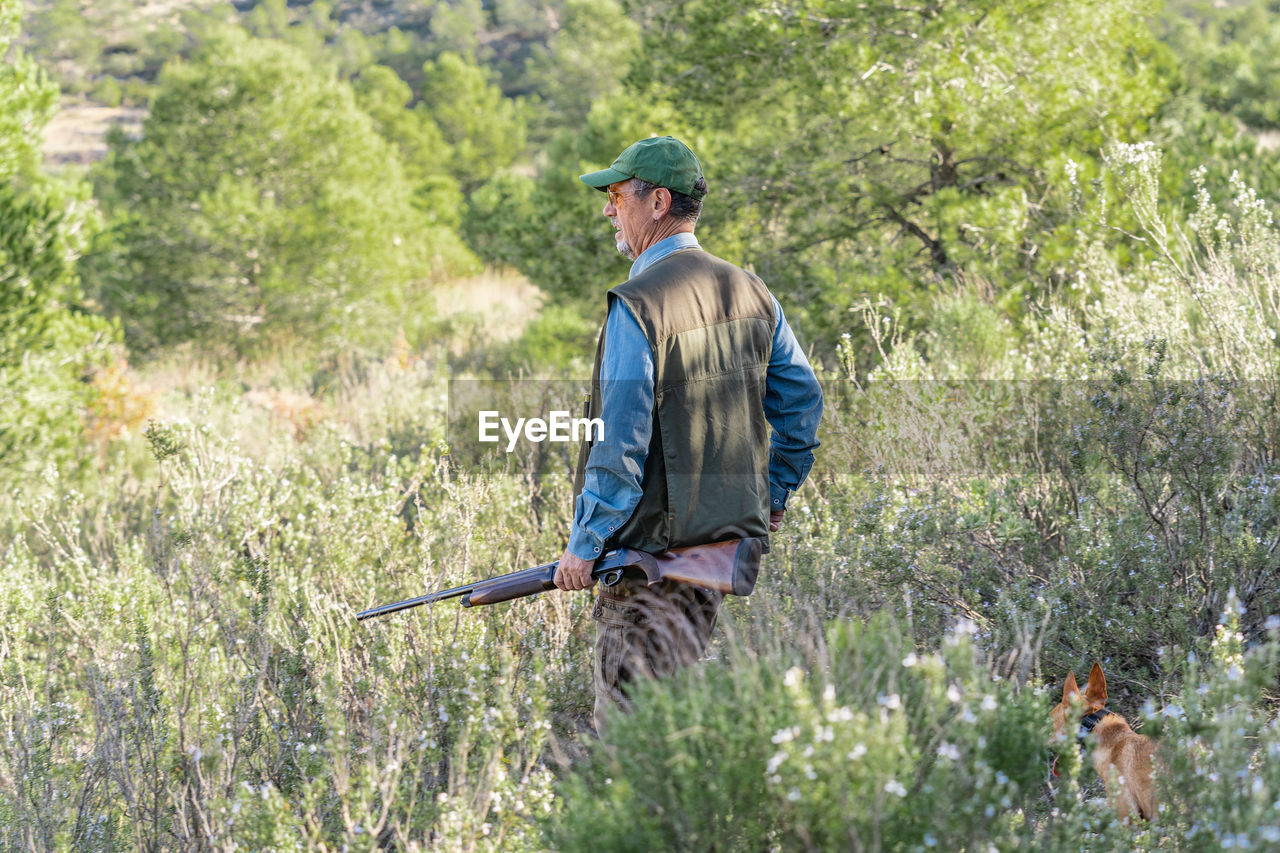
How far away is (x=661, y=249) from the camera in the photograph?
2.57m

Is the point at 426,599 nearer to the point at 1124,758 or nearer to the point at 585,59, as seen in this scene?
the point at 1124,758

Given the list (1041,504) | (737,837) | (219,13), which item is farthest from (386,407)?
(219,13)

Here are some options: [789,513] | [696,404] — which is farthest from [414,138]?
[696,404]

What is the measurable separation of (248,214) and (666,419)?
999cm

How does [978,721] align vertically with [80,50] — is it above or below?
below

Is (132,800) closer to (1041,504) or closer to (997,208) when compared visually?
(1041,504)

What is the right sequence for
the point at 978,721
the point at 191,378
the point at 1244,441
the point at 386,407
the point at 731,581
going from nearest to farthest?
the point at 978,721 < the point at 731,581 < the point at 1244,441 < the point at 386,407 < the point at 191,378

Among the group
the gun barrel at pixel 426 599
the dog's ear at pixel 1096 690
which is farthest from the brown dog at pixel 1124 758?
the gun barrel at pixel 426 599

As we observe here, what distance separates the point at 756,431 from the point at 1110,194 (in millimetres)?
4429

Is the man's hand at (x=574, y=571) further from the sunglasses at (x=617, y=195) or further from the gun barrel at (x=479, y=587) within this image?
the sunglasses at (x=617, y=195)

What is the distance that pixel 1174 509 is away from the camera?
3.59 meters

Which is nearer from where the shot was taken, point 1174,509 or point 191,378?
point 1174,509

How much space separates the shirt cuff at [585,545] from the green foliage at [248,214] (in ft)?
32.2

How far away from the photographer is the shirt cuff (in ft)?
7.90
